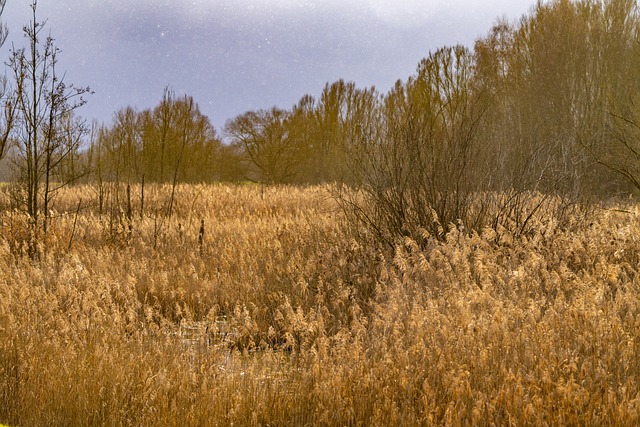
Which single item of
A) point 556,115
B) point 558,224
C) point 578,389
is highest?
point 556,115

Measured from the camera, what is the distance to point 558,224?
23.8ft

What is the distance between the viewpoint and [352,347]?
3520 millimetres

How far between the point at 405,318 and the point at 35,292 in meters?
3.17

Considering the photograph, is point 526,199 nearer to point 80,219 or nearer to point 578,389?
point 578,389

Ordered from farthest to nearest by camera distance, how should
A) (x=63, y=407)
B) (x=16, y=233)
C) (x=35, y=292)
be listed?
(x=16, y=233) < (x=35, y=292) < (x=63, y=407)

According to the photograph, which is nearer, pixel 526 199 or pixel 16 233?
pixel 526 199

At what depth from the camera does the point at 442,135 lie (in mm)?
6812

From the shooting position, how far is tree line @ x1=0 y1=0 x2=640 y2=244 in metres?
6.73

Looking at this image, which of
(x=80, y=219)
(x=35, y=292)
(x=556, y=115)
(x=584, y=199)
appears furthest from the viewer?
(x=556, y=115)

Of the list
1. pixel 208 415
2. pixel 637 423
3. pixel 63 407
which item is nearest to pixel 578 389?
pixel 637 423

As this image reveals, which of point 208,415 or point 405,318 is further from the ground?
point 405,318

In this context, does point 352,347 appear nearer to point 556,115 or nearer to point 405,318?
point 405,318

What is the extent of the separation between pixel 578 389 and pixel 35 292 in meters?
4.28

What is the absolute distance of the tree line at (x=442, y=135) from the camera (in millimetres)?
6730
